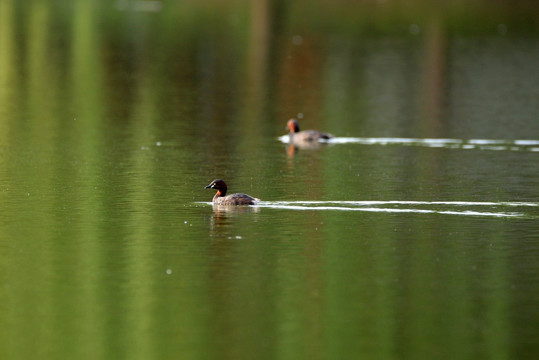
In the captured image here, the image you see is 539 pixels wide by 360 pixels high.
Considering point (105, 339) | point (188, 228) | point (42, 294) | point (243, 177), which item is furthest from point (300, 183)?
point (105, 339)

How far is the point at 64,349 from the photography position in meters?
12.8

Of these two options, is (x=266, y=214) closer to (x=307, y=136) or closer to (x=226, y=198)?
(x=226, y=198)

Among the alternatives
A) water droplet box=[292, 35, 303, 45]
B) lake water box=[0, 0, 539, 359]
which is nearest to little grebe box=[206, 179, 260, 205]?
lake water box=[0, 0, 539, 359]

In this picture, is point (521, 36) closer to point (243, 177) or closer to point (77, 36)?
point (77, 36)

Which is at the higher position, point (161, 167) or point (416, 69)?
point (416, 69)

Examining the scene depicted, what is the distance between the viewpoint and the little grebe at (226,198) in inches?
788

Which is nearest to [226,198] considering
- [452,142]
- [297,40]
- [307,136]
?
[307,136]

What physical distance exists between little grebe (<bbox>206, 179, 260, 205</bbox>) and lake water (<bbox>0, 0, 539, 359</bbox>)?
0.30 meters

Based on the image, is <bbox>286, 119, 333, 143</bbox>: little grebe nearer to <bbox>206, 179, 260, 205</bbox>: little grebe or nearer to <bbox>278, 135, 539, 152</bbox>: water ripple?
<bbox>278, 135, 539, 152</bbox>: water ripple

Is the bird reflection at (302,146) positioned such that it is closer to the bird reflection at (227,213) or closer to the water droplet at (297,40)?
the bird reflection at (227,213)

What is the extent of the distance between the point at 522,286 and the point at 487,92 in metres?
24.8

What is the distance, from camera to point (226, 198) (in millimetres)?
20203

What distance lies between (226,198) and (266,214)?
947 mm

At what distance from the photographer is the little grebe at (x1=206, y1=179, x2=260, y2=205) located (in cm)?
2002
